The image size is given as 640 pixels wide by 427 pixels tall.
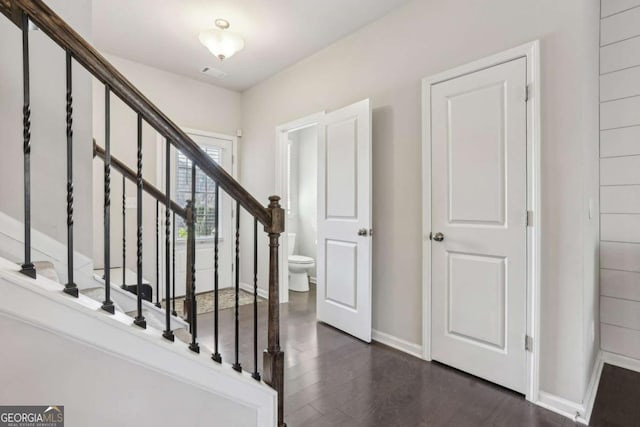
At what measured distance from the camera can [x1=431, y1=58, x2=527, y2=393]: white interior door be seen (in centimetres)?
193

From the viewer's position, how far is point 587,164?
5.99 feet

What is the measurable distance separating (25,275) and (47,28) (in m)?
0.77

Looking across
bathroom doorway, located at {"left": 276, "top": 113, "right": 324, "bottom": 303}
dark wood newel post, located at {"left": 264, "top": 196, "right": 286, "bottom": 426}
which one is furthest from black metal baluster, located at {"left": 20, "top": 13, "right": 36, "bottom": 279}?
bathroom doorway, located at {"left": 276, "top": 113, "right": 324, "bottom": 303}

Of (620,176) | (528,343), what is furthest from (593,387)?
(620,176)

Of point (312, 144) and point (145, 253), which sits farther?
point (312, 144)

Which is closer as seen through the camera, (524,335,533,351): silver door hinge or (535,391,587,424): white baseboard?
(535,391,587,424): white baseboard

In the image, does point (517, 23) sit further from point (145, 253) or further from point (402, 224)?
point (145, 253)

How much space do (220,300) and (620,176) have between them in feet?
13.0

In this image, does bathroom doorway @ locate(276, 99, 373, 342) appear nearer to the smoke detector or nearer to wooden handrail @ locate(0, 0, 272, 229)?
the smoke detector

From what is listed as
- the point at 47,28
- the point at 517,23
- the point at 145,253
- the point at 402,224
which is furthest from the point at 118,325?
the point at 145,253

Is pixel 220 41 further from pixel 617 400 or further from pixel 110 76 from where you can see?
pixel 617 400

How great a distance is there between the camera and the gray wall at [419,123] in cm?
176

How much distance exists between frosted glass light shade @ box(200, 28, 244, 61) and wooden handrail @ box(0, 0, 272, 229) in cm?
165

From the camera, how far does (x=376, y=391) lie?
1.96 m
